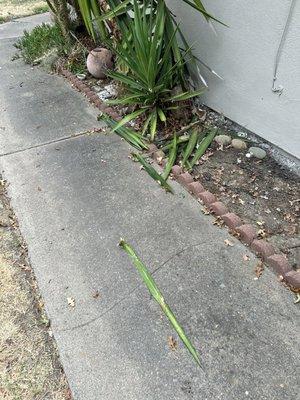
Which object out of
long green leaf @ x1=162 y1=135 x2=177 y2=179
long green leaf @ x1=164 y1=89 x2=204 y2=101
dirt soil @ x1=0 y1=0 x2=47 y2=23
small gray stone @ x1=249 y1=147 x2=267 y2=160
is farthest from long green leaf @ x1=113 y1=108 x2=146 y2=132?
dirt soil @ x1=0 y1=0 x2=47 y2=23

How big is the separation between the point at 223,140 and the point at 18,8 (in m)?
7.22

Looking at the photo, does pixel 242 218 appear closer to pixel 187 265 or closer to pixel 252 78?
pixel 187 265

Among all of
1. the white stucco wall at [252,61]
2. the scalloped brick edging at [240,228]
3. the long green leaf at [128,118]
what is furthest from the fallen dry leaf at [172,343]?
the long green leaf at [128,118]

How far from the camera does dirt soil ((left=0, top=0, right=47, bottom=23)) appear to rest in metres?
8.01

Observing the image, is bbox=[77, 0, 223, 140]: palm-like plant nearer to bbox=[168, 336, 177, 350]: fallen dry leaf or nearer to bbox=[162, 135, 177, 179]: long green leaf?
bbox=[162, 135, 177, 179]: long green leaf

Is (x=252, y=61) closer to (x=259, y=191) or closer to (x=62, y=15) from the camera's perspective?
(x=259, y=191)

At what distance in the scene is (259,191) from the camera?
9.41 ft

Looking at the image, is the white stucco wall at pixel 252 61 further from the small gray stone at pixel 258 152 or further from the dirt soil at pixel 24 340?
the dirt soil at pixel 24 340

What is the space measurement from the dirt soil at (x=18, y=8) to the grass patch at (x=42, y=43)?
2746mm

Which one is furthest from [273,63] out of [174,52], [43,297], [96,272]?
[43,297]

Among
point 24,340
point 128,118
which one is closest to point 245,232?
point 24,340

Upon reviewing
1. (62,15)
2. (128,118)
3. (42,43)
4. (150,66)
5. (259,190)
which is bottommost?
(259,190)

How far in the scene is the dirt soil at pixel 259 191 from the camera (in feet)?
8.23

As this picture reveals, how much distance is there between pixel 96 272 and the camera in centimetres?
233
